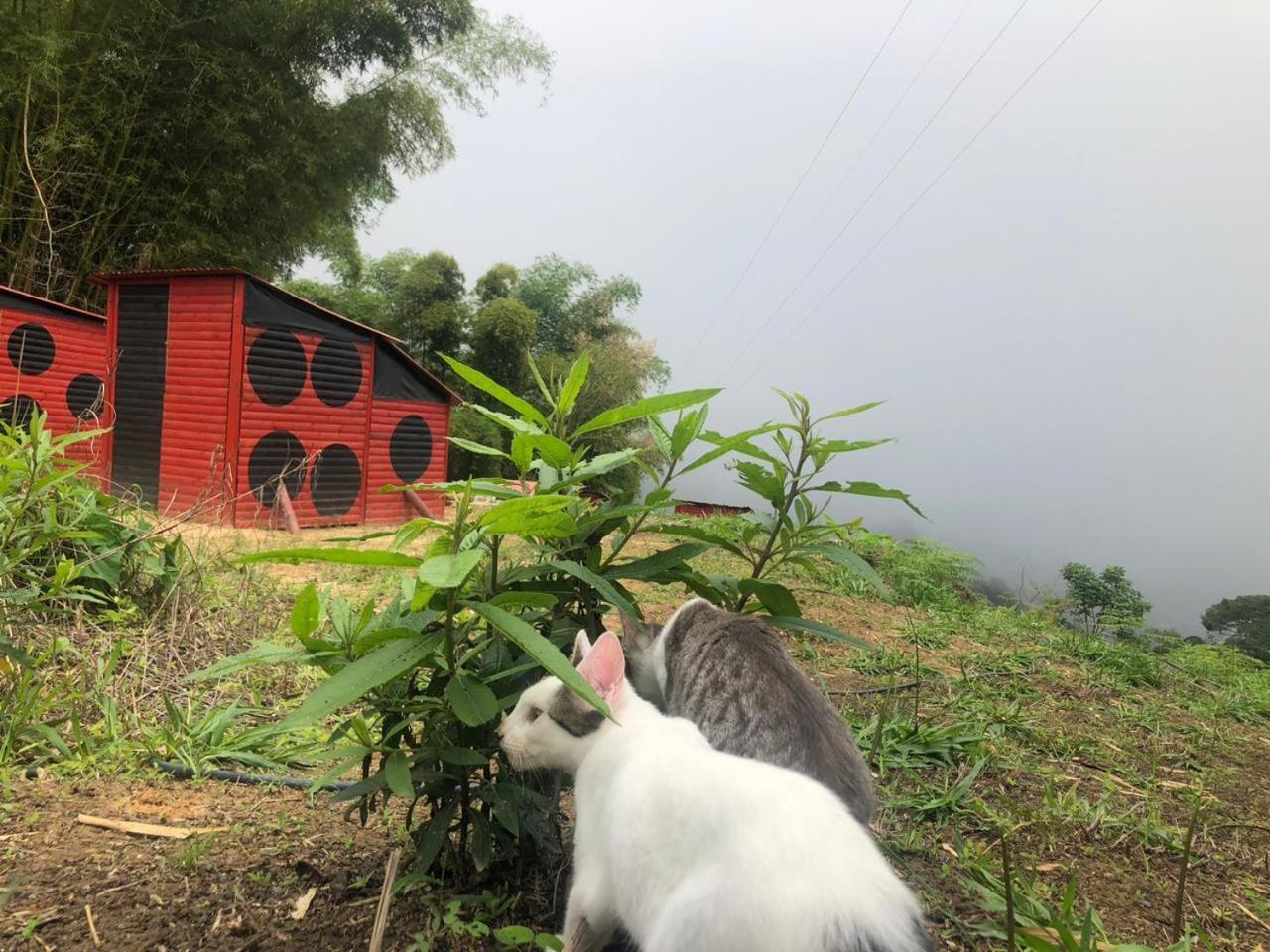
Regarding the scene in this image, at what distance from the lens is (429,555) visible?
30.7 inches

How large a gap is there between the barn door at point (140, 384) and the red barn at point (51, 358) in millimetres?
252

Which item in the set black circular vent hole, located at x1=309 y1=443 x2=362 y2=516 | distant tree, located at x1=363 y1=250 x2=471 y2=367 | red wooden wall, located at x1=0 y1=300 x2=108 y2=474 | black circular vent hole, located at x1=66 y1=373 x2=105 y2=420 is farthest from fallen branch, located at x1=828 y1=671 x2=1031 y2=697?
distant tree, located at x1=363 y1=250 x2=471 y2=367

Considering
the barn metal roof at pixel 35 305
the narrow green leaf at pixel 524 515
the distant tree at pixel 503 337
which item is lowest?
the narrow green leaf at pixel 524 515

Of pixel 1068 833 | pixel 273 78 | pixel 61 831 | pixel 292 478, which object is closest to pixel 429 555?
pixel 61 831

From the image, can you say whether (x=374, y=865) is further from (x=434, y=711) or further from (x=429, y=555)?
(x=429, y=555)

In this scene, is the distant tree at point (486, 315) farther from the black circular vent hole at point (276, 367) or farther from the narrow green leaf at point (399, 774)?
the narrow green leaf at point (399, 774)

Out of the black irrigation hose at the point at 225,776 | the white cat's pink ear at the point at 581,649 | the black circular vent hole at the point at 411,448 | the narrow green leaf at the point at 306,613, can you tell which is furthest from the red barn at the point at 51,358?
the white cat's pink ear at the point at 581,649

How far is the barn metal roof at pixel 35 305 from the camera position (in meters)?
6.11

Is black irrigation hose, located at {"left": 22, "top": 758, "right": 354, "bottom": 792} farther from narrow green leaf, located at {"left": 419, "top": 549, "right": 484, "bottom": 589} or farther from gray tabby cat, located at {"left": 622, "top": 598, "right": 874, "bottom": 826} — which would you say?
narrow green leaf, located at {"left": 419, "top": 549, "right": 484, "bottom": 589}

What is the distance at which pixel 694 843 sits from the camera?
0.77 m

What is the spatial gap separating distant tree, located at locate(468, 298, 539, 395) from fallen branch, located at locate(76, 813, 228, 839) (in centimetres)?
951

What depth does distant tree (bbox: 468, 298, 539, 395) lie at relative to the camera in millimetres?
10711

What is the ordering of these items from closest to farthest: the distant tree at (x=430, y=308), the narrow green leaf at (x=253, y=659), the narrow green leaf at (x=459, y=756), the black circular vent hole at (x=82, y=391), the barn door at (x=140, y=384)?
the narrow green leaf at (x=253, y=659), the narrow green leaf at (x=459, y=756), the barn door at (x=140, y=384), the black circular vent hole at (x=82, y=391), the distant tree at (x=430, y=308)

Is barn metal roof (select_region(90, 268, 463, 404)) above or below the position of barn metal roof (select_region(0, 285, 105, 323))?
above
